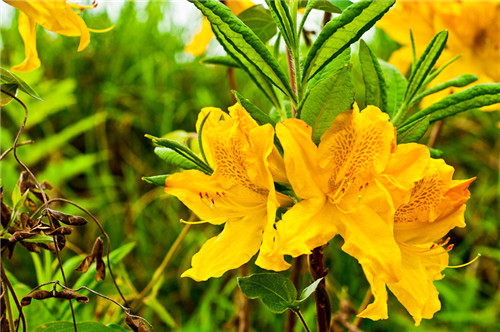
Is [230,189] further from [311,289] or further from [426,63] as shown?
[426,63]

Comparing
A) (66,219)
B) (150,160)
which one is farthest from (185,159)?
(150,160)

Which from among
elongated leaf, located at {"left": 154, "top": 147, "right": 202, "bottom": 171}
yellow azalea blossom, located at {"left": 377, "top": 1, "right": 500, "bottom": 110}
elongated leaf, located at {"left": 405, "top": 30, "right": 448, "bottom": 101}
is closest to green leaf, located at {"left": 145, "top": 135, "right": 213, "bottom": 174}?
elongated leaf, located at {"left": 154, "top": 147, "right": 202, "bottom": 171}

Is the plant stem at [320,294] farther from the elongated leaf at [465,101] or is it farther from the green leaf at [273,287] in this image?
the elongated leaf at [465,101]

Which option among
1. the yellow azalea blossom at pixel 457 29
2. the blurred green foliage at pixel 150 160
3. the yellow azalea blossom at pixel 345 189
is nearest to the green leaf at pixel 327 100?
the yellow azalea blossom at pixel 345 189

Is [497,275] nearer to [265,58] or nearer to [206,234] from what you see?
[206,234]

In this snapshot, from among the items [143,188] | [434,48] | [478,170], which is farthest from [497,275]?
[434,48]

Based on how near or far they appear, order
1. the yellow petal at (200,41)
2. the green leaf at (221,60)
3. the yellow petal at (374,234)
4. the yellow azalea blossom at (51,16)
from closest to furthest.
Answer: the yellow petal at (374,234)
the yellow azalea blossom at (51,16)
the green leaf at (221,60)
the yellow petal at (200,41)
